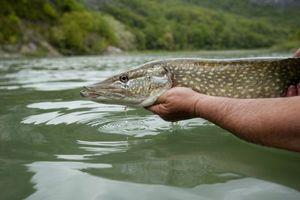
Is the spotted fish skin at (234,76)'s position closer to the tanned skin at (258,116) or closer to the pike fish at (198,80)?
the pike fish at (198,80)

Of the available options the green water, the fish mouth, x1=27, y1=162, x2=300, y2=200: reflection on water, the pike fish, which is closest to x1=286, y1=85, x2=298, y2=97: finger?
the pike fish

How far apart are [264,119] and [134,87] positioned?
2.15 m

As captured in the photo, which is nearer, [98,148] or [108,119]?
[98,148]

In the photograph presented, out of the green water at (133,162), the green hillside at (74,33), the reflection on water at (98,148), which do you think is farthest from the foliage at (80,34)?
the reflection on water at (98,148)

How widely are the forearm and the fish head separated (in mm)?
1353

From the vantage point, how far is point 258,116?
289cm

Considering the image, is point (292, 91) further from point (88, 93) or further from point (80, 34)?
point (80, 34)

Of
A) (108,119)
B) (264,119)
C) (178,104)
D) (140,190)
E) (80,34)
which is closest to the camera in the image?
(264,119)

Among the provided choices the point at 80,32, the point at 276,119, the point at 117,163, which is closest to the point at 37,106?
the point at 117,163

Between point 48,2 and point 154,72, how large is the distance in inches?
3143

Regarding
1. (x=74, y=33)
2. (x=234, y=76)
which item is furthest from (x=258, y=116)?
(x=74, y=33)

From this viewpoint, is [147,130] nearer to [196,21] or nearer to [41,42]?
[41,42]

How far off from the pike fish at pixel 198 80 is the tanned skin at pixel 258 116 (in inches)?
34.1

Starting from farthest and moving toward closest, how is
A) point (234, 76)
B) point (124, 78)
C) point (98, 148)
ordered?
point (124, 78), point (234, 76), point (98, 148)
